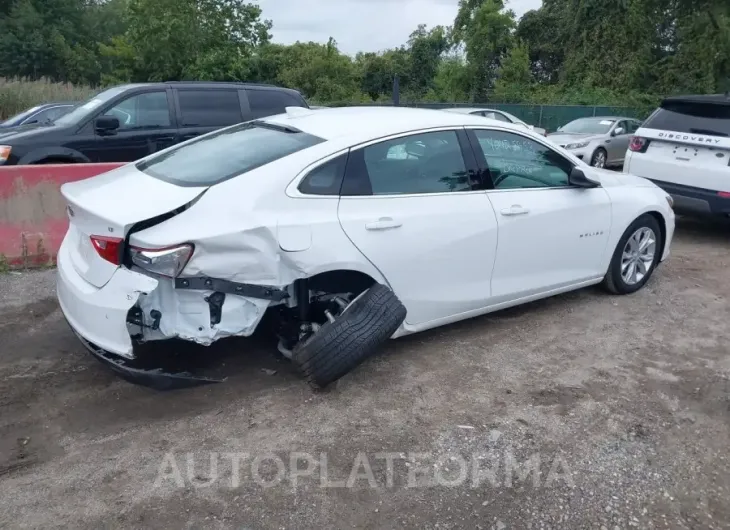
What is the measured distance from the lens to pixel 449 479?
317cm

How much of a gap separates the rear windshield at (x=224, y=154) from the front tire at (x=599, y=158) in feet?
40.8

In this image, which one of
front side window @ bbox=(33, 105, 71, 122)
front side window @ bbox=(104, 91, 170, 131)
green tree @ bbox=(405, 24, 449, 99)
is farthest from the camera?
green tree @ bbox=(405, 24, 449, 99)

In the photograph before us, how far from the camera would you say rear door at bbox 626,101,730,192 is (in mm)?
7255

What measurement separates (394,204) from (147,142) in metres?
5.00

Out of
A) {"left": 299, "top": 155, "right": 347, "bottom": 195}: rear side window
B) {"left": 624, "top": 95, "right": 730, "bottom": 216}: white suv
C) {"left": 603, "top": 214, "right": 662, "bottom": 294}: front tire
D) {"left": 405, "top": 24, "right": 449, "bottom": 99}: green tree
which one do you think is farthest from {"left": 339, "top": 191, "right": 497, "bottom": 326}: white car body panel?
{"left": 405, "top": 24, "right": 449, "bottom": 99}: green tree

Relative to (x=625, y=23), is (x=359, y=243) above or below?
below

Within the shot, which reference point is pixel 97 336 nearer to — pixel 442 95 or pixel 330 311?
pixel 330 311

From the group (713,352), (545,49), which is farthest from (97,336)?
(545,49)

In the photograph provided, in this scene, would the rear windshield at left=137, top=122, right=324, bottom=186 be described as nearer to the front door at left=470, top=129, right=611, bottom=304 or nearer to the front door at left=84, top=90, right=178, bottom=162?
the front door at left=470, top=129, right=611, bottom=304

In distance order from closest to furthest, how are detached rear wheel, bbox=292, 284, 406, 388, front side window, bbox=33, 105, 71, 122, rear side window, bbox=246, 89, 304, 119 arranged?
detached rear wheel, bbox=292, 284, 406, 388 < rear side window, bbox=246, 89, 304, 119 < front side window, bbox=33, 105, 71, 122

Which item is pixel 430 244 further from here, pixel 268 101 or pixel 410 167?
pixel 268 101

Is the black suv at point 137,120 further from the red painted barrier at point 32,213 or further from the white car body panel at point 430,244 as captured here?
the white car body panel at point 430,244

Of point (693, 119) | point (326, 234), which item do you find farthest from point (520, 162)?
point (693, 119)
